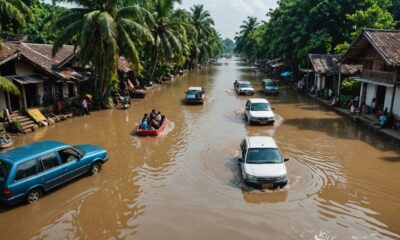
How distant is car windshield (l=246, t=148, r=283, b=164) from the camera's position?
13241mm

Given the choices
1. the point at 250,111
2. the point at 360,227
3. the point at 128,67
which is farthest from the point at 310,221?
the point at 128,67

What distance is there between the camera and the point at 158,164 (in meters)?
15.6

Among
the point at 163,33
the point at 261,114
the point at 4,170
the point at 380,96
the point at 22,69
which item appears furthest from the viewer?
the point at 163,33

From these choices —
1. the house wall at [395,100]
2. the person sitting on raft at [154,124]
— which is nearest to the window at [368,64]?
the house wall at [395,100]

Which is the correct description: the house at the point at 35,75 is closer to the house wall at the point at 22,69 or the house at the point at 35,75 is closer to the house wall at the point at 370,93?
the house wall at the point at 22,69

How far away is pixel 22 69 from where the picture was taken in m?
23.6

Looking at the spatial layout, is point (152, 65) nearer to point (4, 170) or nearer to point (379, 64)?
point (379, 64)

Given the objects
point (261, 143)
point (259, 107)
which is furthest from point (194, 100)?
point (261, 143)

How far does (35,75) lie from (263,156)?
63.3 feet

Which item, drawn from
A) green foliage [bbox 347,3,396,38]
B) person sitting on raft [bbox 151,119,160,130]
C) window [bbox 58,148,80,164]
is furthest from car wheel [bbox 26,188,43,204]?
green foliage [bbox 347,3,396,38]

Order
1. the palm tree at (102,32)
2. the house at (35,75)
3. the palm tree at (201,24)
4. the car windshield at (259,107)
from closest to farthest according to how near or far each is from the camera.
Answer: the house at (35,75), the car windshield at (259,107), the palm tree at (102,32), the palm tree at (201,24)

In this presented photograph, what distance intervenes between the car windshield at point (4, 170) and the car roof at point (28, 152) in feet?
0.60

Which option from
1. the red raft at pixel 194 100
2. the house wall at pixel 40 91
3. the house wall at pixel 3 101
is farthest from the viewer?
the red raft at pixel 194 100

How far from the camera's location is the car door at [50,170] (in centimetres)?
1184
